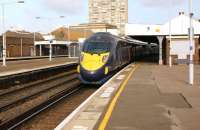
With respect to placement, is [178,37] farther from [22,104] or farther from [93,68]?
[22,104]

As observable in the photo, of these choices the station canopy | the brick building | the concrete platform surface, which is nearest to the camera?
the concrete platform surface

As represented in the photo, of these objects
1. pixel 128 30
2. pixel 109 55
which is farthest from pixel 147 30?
pixel 109 55

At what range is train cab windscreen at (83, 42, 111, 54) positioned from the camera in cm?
2655

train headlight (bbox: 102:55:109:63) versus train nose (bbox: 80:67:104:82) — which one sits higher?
train headlight (bbox: 102:55:109:63)

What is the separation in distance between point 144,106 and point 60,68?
1187 inches

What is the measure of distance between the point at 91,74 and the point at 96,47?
7.85 feet

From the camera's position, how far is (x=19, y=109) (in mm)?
18500

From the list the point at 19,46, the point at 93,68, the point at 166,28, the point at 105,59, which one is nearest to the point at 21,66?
the point at 166,28

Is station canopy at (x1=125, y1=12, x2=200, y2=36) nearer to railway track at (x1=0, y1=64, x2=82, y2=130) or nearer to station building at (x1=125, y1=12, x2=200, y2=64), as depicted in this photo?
station building at (x1=125, y1=12, x2=200, y2=64)

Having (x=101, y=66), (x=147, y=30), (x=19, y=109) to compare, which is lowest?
(x=19, y=109)

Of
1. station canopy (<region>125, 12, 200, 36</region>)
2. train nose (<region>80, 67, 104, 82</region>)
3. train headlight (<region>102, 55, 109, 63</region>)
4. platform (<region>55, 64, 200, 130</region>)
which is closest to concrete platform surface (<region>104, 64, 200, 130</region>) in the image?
platform (<region>55, 64, 200, 130</region>)

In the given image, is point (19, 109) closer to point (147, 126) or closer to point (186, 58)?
point (147, 126)

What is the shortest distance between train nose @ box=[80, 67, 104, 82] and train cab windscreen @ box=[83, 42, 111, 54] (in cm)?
158

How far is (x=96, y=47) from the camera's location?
26844 millimetres
